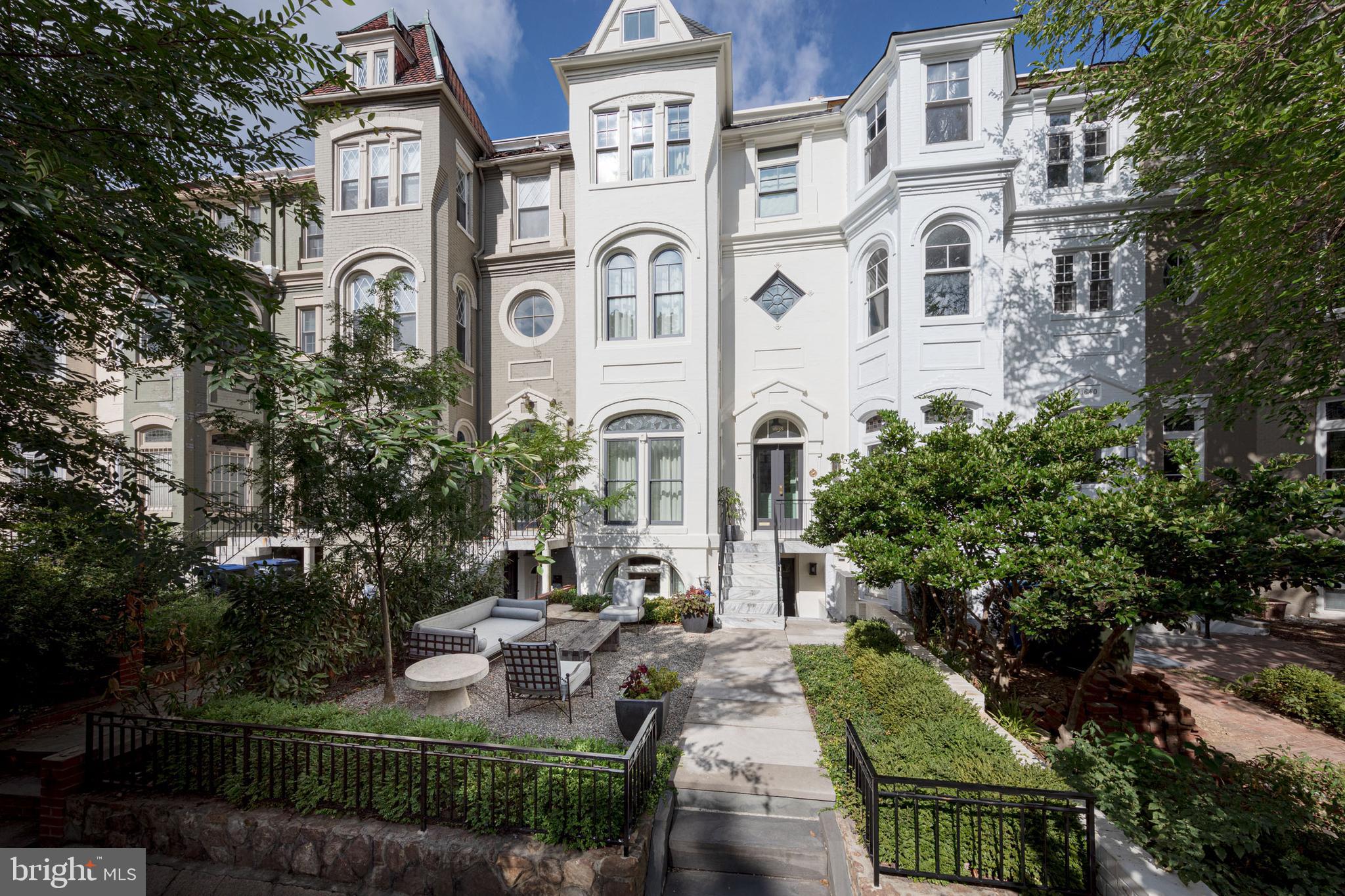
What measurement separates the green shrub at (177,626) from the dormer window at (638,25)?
14567mm

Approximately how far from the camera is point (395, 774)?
4.42 m

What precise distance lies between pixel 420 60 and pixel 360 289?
648 centimetres

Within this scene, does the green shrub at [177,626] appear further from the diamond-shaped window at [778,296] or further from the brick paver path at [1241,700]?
the brick paver path at [1241,700]

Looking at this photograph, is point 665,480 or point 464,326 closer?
point 665,480

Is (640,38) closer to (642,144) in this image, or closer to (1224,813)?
(642,144)

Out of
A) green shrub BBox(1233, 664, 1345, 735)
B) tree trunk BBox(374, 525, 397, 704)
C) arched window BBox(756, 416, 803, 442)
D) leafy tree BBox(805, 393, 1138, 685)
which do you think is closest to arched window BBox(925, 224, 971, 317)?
arched window BBox(756, 416, 803, 442)

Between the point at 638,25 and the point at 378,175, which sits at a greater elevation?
the point at 638,25

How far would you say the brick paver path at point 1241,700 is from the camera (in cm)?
641

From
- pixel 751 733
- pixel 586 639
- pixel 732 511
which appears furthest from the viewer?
pixel 732 511

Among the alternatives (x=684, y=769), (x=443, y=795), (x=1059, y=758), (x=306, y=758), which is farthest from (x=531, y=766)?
(x=1059, y=758)

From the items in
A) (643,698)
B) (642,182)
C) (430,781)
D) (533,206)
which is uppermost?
(533,206)

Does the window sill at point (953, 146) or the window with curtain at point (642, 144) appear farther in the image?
the window with curtain at point (642, 144)

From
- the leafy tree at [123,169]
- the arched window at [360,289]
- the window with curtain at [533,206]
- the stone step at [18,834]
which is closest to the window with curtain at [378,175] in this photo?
the arched window at [360,289]

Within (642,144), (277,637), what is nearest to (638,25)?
(642,144)
